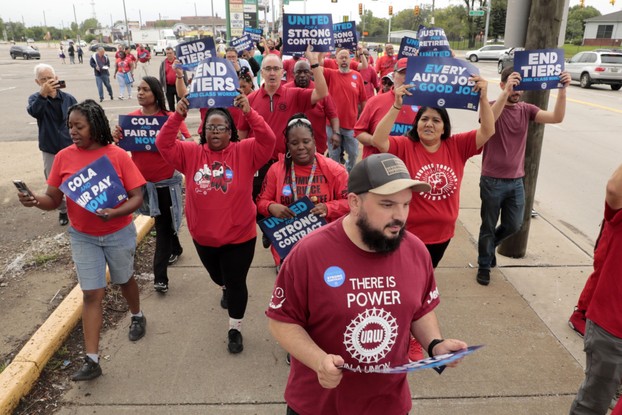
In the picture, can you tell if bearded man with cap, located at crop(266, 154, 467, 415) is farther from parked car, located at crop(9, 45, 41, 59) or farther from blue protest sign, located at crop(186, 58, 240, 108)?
parked car, located at crop(9, 45, 41, 59)

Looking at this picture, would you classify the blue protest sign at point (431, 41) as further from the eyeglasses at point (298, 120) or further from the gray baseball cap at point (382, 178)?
the gray baseball cap at point (382, 178)

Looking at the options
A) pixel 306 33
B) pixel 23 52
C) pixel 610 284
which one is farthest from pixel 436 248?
pixel 23 52

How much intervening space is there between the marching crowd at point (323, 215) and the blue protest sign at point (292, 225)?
0.24ft

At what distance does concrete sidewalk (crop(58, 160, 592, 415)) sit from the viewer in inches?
137

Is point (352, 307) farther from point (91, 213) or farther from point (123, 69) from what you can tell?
point (123, 69)

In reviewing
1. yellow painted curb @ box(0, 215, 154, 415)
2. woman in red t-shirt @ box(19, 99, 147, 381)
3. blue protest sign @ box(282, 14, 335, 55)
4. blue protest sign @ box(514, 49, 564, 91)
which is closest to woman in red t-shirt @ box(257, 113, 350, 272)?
woman in red t-shirt @ box(19, 99, 147, 381)

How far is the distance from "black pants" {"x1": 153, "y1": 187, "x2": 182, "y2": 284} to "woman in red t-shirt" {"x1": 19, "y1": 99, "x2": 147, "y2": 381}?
41.1 inches

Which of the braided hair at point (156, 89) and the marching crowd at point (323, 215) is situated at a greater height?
the braided hair at point (156, 89)

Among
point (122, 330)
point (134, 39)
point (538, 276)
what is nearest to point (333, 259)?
point (122, 330)

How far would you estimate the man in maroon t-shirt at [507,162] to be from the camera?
15.4 ft

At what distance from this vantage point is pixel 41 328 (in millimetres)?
4062

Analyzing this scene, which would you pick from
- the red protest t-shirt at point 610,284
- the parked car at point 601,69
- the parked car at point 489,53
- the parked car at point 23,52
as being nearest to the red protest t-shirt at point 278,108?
the red protest t-shirt at point 610,284

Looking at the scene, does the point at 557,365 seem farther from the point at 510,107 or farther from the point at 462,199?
the point at 462,199

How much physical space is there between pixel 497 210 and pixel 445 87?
158 cm
